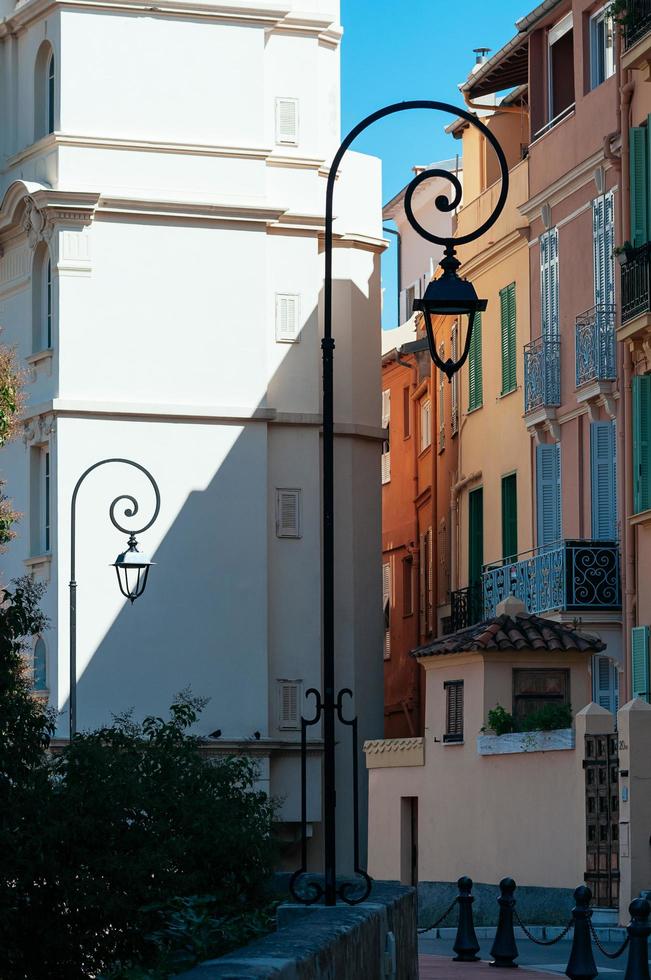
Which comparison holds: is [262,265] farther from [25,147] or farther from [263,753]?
[263,753]

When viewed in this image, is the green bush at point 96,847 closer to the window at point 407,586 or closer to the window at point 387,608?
the window at point 407,586

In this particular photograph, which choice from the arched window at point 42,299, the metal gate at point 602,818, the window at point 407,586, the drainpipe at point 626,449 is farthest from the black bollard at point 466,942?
the window at point 407,586

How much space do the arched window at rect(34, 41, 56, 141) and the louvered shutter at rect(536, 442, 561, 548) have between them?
1126 cm

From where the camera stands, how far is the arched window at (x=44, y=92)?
3894cm

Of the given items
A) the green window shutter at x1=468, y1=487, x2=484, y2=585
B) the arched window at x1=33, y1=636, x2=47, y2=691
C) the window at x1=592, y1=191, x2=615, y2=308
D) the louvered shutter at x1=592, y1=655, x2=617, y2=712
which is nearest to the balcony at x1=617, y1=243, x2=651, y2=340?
Result: the window at x1=592, y1=191, x2=615, y2=308

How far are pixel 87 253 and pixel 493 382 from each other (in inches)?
288

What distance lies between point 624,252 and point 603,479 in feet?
12.4

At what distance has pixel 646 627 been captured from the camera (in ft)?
97.2

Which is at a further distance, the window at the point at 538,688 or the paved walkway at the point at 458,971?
the window at the point at 538,688

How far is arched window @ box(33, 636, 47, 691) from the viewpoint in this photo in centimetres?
3634

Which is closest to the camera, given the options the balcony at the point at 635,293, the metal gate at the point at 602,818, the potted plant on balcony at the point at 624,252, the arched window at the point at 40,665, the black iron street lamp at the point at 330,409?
the black iron street lamp at the point at 330,409

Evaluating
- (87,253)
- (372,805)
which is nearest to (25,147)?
(87,253)

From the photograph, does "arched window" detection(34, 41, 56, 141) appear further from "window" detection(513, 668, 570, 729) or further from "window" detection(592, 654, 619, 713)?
"window" detection(513, 668, 570, 729)

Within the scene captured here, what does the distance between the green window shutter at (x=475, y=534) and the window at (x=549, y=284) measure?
4837 millimetres
